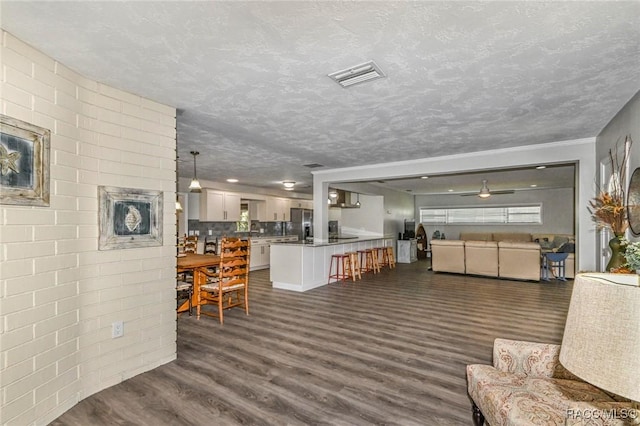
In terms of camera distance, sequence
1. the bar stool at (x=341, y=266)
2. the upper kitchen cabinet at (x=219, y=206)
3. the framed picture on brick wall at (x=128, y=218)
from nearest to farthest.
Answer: the framed picture on brick wall at (x=128, y=218) < the bar stool at (x=341, y=266) < the upper kitchen cabinet at (x=219, y=206)

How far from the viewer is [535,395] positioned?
1598 mm

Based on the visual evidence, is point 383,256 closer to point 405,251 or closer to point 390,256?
point 390,256

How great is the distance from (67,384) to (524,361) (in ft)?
10.3

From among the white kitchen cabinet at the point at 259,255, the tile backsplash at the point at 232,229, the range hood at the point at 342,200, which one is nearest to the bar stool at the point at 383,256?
the range hood at the point at 342,200

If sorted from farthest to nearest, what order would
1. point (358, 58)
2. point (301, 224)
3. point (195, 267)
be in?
point (301, 224) < point (195, 267) < point (358, 58)

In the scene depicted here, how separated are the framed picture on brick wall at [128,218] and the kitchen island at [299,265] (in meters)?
3.39

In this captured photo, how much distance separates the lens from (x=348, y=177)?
6438 mm

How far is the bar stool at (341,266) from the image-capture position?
694 centimetres

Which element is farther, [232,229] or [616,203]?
[232,229]

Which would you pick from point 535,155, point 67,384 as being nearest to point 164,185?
point 67,384

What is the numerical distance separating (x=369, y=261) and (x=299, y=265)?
2.93 meters

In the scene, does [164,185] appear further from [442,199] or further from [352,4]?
[442,199]

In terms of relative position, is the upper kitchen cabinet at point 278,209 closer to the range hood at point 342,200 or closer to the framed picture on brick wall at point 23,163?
the range hood at point 342,200

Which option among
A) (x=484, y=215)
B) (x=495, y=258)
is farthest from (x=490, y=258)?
(x=484, y=215)
